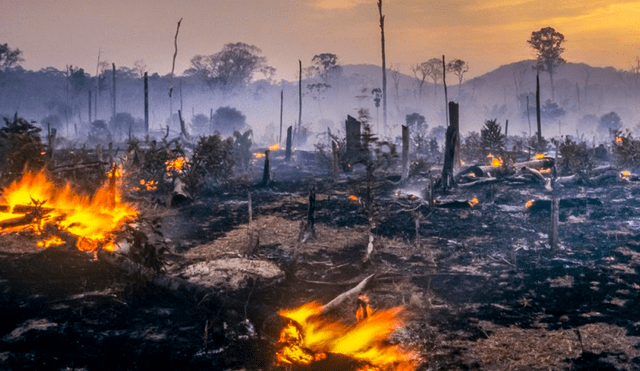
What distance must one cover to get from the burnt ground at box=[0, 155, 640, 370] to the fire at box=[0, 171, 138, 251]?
333 mm

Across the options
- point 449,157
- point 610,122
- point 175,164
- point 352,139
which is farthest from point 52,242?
point 610,122

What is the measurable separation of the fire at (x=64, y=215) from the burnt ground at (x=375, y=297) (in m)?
0.33

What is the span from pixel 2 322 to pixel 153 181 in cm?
1039

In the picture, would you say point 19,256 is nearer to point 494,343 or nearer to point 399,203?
point 494,343

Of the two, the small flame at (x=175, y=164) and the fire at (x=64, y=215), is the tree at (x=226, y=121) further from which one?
the fire at (x=64, y=215)

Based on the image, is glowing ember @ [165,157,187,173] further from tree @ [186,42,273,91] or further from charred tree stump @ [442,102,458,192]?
tree @ [186,42,273,91]

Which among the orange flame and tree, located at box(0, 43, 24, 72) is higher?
tree, located at box(0, 43, 24, 72)

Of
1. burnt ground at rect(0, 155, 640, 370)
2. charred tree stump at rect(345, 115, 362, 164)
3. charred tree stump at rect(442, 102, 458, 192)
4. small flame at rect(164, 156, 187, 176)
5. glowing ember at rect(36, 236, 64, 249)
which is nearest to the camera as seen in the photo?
burnt ground at rect(0, 155, 640, 370)

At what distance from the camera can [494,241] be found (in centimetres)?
948

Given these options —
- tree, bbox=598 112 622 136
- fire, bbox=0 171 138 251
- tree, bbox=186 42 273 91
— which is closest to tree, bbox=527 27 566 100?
tree, bbox=598 112 622 136

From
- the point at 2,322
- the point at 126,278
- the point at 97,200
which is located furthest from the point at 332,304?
the point at 97,200

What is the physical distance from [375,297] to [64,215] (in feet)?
21.3

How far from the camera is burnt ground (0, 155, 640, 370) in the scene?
4660mm

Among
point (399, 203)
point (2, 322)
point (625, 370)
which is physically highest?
point (399, 203)
